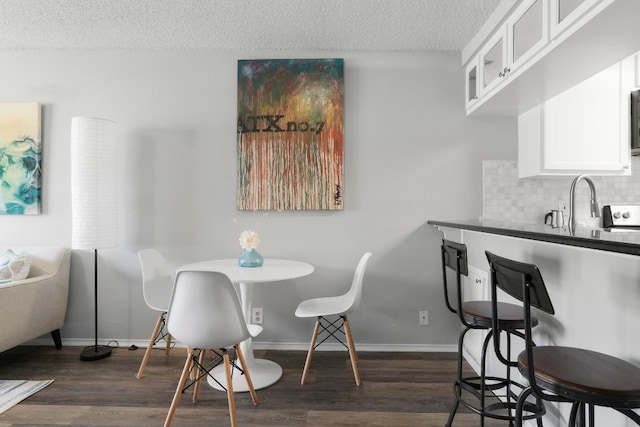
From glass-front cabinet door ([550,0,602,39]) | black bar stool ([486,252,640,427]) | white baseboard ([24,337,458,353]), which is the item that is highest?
glass-front cabinet door ([550,0,602,39])

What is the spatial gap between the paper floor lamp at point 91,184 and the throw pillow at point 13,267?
0.40 metres

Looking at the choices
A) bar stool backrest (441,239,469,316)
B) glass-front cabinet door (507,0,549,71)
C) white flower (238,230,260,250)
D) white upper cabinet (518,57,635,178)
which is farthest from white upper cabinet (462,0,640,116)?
white flower (238,230,260,250)

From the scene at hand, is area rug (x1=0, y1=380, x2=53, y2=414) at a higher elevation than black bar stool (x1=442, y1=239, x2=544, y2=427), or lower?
lower

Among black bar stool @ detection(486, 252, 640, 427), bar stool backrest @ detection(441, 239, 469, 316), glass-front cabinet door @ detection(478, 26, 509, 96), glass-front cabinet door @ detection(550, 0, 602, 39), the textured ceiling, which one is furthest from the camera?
the textured ceiling

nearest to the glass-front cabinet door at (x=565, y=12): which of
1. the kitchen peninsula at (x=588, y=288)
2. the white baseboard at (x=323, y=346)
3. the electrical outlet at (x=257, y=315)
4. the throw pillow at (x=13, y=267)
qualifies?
the kitchen peninsula at (x=588, y=288)

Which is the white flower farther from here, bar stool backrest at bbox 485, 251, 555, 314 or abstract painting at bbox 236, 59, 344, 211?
bar stool backrest at bbox 485, 251, 555, 314

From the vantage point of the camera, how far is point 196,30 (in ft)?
9.32

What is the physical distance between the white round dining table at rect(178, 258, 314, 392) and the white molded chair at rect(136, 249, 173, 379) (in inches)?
13.3

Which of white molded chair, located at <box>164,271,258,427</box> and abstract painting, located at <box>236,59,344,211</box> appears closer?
white molded chair, located at <box>164,271,258,427</box>

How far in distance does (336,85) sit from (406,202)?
3.68 ft

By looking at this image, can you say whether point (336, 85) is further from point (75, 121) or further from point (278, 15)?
point (75, 121)

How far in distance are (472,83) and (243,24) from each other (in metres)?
1.82

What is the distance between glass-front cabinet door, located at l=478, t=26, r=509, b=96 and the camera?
2.35 meters

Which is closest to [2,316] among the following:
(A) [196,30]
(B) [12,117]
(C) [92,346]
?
(C) [92,346]
